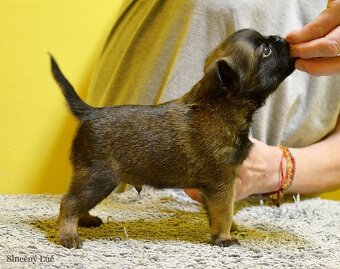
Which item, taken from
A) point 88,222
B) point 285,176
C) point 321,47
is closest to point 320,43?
point 321,47

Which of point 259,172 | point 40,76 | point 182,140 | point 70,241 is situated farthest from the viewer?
point 40,76

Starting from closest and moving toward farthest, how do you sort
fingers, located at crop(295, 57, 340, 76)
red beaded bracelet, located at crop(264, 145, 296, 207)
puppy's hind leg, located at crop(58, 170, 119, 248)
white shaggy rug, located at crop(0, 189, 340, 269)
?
white shaggy rug, located at crop(0, 189, 340, 269)
puppy's hind leg, located at crop(58, 170, 119, 248)
fingers, located at crop(295, 57, 340, 76)
red beaded bracelet, located at crop(264, 145, 296, 207)

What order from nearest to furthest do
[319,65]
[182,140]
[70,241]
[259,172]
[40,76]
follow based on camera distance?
[70,241], [182,140], [319,65], [259,172], [40,76]

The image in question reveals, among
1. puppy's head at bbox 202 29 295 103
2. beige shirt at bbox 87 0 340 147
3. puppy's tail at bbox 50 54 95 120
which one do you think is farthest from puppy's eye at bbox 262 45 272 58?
beige shirt at bbox 87 0 340 147

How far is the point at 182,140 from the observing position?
1544mm

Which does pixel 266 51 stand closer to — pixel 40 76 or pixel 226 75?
pixel 226 75

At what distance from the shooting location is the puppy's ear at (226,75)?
1.52 metres

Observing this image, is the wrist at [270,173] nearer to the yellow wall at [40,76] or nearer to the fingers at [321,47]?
the fingers at [321,47]

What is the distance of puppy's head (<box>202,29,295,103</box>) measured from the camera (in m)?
1.55

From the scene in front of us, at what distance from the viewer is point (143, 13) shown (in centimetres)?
252

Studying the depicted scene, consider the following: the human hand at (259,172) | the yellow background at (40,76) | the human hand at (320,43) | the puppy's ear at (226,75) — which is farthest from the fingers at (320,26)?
the yellow background at (40,76)

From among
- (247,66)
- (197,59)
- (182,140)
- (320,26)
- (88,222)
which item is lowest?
(88,222)

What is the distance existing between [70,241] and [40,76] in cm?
137

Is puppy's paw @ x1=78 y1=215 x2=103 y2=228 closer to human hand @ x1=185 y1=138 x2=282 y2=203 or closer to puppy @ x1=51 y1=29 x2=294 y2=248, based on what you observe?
puppy @ x1=51 y1=29 x2=294 y2=248
